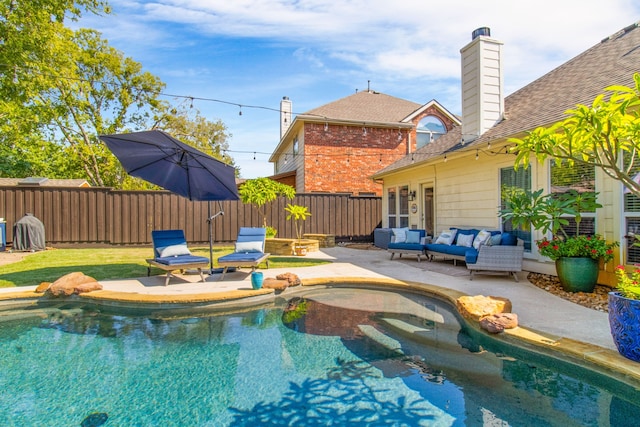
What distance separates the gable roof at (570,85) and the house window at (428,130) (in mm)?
6834

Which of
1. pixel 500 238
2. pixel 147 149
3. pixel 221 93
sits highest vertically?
pixel 221 93

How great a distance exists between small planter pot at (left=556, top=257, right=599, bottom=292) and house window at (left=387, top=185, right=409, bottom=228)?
675 centimetres

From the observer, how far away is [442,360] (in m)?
3.53

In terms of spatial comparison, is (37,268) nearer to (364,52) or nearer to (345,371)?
(345,371)

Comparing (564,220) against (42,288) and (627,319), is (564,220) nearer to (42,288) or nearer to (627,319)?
(627,319)

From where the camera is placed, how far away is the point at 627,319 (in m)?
2.85

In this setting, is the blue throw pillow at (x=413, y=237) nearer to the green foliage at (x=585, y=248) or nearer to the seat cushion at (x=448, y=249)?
the seat cushion at (x=448, y=249)

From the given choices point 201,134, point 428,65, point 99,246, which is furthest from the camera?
point 201,134

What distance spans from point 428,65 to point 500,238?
20.9ft

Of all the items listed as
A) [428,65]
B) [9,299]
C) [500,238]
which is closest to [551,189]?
[500,238]

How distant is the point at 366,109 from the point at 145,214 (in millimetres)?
10281

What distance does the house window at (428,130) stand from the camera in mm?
16422

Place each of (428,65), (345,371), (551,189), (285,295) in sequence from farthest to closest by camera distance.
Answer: (428,65) < (551,189) < (285,295) < (345,371)

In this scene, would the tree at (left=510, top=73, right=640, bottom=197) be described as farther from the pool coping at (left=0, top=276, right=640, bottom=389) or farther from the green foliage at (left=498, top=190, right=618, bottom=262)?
the green foliage at (left=498, top=190, right=618, bottom=262)
